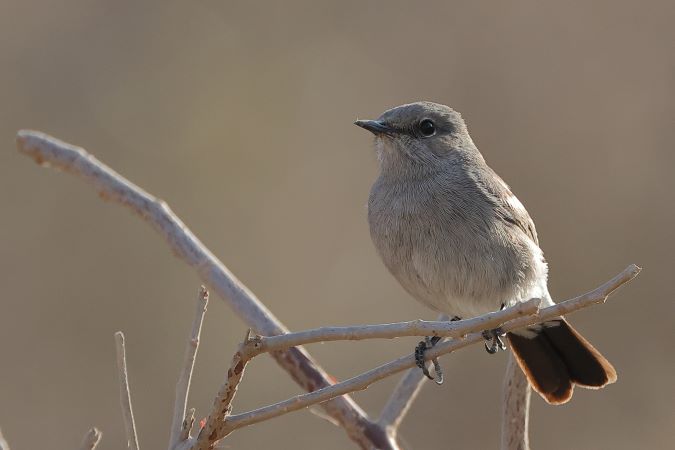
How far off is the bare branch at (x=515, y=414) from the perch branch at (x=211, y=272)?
36 cm

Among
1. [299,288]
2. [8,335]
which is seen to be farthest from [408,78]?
[8,335]

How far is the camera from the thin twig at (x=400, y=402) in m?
3.28

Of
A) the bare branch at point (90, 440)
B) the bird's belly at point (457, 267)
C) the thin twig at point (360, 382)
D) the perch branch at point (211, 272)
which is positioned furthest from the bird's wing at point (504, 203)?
the bare branch at point (90, 440)

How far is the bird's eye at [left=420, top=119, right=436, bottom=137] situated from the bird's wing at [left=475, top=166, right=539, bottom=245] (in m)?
0.31

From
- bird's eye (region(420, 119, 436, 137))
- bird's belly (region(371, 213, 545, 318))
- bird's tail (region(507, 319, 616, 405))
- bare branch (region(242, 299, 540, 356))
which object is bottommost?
bird's tail (region(507, 319, 616, 405))

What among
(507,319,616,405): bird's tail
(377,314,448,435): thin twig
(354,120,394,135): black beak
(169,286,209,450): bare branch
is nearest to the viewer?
(169,286,209,450): bare branch

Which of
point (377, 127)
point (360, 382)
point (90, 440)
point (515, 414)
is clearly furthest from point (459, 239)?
point (90, 440)

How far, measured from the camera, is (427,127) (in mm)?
4273

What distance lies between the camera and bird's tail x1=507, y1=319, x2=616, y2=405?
12.8ft

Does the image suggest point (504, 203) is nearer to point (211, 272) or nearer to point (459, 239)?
point (459, 239)

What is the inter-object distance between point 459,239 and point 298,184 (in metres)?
3.64

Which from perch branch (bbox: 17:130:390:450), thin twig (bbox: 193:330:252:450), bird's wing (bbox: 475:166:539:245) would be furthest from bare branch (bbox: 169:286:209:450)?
bird's wing (bbox: 475:166:539:245)

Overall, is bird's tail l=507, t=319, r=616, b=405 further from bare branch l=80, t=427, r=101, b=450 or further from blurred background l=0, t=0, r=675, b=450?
blurred background l=0, t=0, r=675, b=450

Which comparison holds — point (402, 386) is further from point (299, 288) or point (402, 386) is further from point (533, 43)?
point (533, 43)
